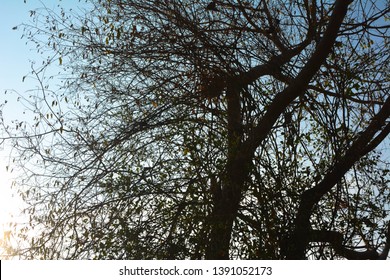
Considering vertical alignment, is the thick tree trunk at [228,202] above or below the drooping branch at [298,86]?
below

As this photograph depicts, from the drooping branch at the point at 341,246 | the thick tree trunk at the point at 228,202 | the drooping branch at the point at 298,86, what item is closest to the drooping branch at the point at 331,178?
the drooping branch at the point at 341,246

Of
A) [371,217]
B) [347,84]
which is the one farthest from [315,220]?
[347,84]

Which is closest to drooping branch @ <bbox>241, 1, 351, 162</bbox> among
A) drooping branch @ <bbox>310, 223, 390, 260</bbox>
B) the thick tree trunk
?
the thick tree trunk

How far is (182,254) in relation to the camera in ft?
14.2

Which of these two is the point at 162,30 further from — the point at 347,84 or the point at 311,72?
the point at 347,84

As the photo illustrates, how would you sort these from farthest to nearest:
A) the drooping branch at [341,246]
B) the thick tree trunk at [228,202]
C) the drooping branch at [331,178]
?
the drooping branch at [341,246]
the drooping branch at [331,178]
the thick tree trunk at [228,202]

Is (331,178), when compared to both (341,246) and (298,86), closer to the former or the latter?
(341,246)

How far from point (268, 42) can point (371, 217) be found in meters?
1.95

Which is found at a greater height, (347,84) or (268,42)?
(268,42)

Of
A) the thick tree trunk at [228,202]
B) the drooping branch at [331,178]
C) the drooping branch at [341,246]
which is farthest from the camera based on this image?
the drooping branch at [341,246]

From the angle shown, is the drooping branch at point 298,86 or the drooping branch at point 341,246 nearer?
the drooping branch at point 298,86

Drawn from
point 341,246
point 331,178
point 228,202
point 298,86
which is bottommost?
point 341,246

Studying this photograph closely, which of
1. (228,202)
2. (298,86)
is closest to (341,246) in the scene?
(228,202)

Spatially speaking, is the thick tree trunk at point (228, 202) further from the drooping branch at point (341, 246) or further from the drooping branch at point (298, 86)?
the drooping branch at point (341, 246)
